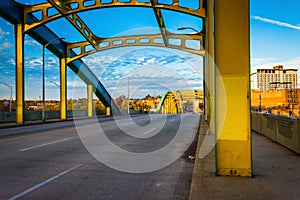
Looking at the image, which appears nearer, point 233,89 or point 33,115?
point 233,89

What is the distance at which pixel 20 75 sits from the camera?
92.3ft

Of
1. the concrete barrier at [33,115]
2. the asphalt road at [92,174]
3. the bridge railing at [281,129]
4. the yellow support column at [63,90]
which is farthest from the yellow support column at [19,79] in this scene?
the bridge railing at [281,129]

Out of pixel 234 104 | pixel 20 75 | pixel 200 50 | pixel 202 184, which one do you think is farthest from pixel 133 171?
pixel 200 50

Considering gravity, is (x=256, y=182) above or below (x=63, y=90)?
below

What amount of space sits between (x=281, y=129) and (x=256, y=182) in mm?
6106

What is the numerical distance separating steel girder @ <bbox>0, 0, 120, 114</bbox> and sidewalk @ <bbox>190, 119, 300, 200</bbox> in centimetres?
2468

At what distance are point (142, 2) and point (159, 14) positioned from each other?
248 centimetres

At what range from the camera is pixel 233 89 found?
19.6 feet

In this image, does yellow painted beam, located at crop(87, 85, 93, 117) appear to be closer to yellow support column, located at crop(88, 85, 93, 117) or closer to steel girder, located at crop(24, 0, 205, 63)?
yellow support column, located at crop(88, 85, 93, 117)

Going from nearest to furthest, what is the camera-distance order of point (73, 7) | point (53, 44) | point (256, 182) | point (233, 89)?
point (256, 182), point (233, 89), point (73, 7), point (53, 44)

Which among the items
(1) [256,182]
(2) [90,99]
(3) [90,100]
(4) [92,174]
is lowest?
(4) [92,174]

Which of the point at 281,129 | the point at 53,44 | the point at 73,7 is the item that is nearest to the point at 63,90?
the point at 53,44

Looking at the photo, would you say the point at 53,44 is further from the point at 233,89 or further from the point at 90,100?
the point at 233,89

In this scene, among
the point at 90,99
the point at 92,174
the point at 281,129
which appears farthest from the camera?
the point at 90,99
